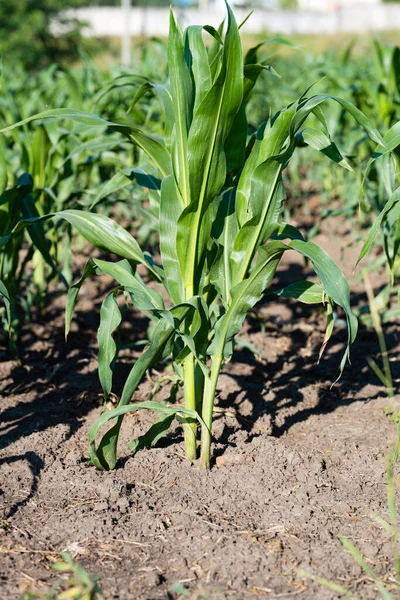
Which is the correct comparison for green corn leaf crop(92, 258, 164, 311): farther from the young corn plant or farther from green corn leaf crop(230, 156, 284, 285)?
green corn leaf crop(230, 156, 284, 285)

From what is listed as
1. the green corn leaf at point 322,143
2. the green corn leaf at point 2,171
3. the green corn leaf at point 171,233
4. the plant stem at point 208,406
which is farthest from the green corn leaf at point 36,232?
the green corn leaf at point 322,143

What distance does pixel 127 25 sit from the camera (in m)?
30.8

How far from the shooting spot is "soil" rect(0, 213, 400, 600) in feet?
6.30

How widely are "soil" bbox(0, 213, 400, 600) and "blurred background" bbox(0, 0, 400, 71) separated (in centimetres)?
255

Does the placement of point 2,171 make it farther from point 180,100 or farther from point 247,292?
point 247,292

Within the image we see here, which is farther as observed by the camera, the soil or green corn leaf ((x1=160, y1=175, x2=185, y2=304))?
green corn leaf ((x1=160, y1=175, x2=185, y2=304))

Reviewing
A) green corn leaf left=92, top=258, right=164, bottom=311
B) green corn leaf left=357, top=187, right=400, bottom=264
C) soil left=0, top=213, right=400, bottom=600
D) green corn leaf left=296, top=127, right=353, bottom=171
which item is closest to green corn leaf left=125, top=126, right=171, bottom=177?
green corn leaf left=92, top=258, right=164, bottom=311

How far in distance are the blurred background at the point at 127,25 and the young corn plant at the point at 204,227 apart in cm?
249

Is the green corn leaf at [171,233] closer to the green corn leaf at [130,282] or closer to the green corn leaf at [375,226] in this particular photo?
the green corn leaf at [130,282]

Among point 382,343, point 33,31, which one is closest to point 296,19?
point 33,31

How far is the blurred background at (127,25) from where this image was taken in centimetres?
2466

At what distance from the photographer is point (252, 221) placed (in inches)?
87.4

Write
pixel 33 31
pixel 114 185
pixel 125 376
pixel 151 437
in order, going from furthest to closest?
pixel 33 31 < pixel 125 376 < pixel 114 185 < pixel 151 437

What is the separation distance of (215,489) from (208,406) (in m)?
0.27
